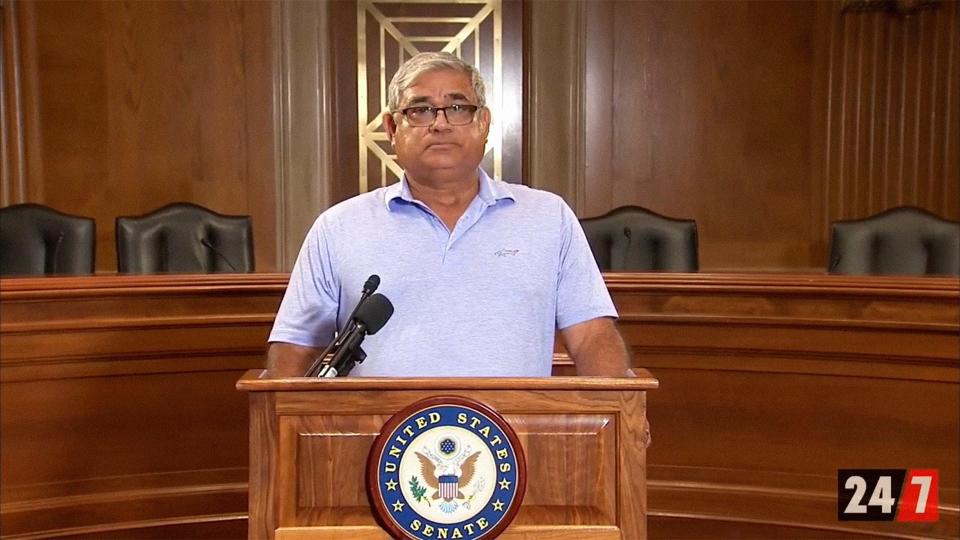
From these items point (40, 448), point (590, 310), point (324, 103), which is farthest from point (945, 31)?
point (40, 448)

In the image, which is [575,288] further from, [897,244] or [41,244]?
[41,244]

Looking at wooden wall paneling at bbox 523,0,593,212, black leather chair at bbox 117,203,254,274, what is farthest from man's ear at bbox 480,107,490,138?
wooden wall paneling at bbox 523,0,593,212

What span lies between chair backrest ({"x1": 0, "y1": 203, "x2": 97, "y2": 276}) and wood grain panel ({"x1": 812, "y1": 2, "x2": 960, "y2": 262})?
3.32 meters

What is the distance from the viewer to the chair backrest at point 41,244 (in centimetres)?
321

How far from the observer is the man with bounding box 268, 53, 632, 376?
167 cm

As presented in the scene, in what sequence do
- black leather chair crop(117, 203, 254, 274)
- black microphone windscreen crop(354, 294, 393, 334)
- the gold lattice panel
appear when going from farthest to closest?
the gold lattice panel → black leather chair crop(117, 203, 254, 274) → black microphone windscreen crop(354, 294, 393, 334)

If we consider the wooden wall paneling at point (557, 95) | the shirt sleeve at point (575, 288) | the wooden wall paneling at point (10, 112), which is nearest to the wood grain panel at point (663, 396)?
the shirt sleeve at point (575, 288)

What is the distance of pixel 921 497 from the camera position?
2365 millimetres

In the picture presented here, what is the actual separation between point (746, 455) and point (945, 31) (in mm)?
3064

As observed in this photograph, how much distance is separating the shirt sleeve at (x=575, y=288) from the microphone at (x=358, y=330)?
539mm

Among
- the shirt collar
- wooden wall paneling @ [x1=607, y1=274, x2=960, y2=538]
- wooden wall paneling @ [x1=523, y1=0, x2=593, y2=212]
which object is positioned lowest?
wooden wall paneling @ [x1=607, y1=274, x2=960, y2=538]

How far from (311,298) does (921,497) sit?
1.52 m

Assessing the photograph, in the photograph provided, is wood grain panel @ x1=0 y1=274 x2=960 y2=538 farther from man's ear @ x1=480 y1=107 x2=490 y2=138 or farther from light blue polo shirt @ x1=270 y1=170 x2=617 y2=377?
man's ear @ x1=480 y1=107 x2=490 y2=138

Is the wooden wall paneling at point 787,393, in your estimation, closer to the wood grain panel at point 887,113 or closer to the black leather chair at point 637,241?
the black leather chair at point 637,241
